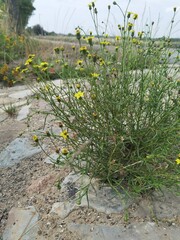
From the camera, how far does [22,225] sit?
1611 mm

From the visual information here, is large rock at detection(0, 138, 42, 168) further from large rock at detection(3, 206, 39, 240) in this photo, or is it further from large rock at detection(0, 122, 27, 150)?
large rock at detection(3, 206, 39, 240)

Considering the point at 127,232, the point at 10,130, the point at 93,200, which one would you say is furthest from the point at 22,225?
the point at 10,130

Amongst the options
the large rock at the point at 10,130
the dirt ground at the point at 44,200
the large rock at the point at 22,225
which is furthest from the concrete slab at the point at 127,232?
the large rock at the point at 10,130

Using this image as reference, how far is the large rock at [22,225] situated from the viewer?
153cm

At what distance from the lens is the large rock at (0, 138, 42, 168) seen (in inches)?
87.6

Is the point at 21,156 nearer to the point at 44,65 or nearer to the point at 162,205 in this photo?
the point at 44,65

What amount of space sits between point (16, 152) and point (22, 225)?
2.63ft

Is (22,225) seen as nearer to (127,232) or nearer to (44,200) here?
(44,200)

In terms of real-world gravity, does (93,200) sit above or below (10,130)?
above

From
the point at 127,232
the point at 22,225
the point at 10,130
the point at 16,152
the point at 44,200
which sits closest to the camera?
the point at 127,232

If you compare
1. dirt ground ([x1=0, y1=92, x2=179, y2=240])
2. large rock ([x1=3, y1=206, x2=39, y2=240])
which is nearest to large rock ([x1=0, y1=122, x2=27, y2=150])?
dirt ground ([x1=0, y1=92, x2=179, y2=240])

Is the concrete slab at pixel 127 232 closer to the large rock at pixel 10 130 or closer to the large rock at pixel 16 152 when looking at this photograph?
the large rock at pixel 16 152

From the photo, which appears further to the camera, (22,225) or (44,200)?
(44,200)

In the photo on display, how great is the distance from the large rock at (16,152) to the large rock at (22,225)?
21.3 inches
